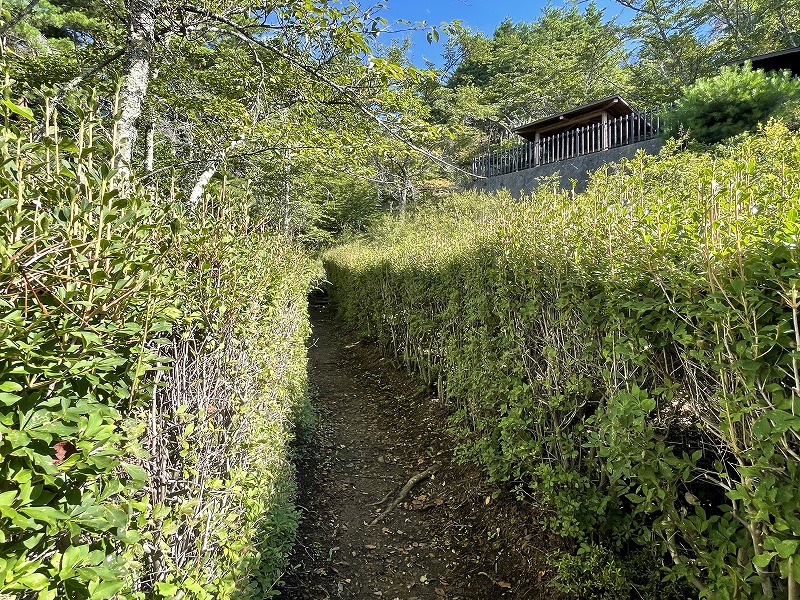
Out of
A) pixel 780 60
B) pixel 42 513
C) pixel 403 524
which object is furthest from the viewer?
pixel 780 60

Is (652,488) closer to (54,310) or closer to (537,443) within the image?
(537,443)

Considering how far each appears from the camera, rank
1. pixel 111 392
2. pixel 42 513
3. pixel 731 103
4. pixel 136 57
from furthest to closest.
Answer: pixel 731 103
pixel 136 57
pixel 111 392
pixel 42 513

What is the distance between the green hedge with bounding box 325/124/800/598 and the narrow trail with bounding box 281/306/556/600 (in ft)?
1.33

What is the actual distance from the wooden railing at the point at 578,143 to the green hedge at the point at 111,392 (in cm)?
1096

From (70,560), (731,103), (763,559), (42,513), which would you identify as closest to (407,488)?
(763,559)

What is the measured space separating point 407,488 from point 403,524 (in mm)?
465

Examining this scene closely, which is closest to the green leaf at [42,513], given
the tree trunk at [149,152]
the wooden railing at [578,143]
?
the tree trunk at [149,152]

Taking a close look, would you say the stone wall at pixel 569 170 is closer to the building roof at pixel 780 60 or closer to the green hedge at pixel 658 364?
the building roof at pixel 780 60

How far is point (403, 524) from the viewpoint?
3973mm

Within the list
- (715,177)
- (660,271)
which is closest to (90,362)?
(660,271)

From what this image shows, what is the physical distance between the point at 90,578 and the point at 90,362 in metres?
0.50

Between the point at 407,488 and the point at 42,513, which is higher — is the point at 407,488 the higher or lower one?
the lower one

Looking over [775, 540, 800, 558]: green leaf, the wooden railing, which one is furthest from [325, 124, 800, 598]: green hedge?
the wooden railing

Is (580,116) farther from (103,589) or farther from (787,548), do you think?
(103,589)
